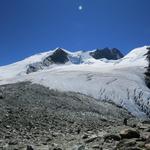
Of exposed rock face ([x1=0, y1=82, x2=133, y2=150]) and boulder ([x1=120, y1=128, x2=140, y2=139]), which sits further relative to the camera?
exposed rock face ([x1=0, y1=82, x2=133, y2=150])

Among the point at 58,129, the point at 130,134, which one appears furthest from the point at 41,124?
the point at 130,134

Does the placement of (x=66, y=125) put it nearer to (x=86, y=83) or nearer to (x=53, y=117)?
(x=53, y=117)

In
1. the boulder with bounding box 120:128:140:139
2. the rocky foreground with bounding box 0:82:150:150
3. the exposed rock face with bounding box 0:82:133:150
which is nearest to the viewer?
the boulder with bounding box 120:128:140:139

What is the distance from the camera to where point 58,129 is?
25219 millimetres

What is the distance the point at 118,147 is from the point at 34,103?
21536mm

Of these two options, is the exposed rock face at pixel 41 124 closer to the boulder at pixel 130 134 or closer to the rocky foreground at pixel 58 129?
the rocky foreground at pixel 58 129

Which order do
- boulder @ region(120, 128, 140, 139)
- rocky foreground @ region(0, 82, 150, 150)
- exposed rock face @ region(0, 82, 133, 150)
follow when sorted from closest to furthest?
boulder @ region(120, 128, 140, 139) < rocky foreground @ region(0, 82, 150, 150) < exposed rock face @ region(0, 82, 133, 150)

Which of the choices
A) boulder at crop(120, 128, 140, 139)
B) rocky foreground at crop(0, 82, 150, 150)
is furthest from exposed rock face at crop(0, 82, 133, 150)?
boulder at crop(120, 128, 140, 139)

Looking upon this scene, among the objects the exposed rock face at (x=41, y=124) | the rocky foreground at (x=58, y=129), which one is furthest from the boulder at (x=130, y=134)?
→ the exposed rock face at (x=41, y=124)

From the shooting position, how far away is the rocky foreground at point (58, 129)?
16750 mm

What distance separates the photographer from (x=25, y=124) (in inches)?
985

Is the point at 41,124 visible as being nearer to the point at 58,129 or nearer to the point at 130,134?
the point at 58,129

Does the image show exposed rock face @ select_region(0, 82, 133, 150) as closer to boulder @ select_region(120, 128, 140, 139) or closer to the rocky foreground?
the rocky foreground

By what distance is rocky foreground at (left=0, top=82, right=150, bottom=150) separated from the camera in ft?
55.0
